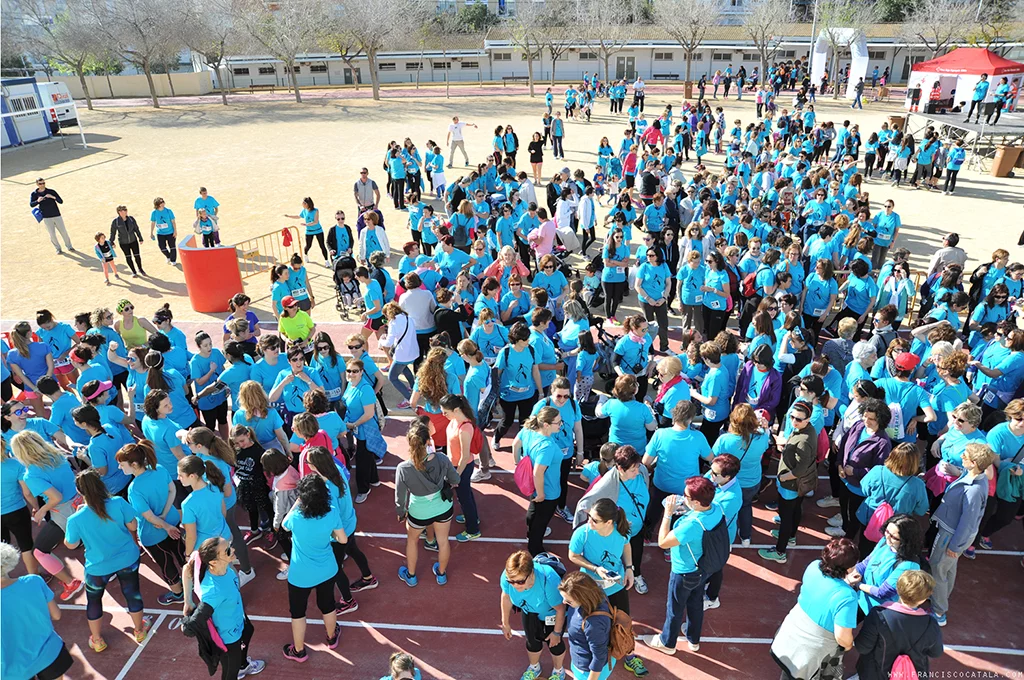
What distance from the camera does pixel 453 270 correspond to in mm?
9570

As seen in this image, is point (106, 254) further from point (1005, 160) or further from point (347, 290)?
point (1005, 160)

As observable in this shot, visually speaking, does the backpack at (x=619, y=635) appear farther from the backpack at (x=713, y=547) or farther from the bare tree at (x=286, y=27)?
the bare tree at (x=286, y=27)

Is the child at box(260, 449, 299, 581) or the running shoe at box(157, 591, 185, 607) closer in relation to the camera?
the child at box(260, 449, 299, 581)

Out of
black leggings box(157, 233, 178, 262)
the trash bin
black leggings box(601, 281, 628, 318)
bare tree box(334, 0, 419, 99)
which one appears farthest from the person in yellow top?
bare tree box(334, 0, 419, 99)

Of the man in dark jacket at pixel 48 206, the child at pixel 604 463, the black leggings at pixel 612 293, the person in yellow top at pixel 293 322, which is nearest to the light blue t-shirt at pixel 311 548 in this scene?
the child at pixel 604 463

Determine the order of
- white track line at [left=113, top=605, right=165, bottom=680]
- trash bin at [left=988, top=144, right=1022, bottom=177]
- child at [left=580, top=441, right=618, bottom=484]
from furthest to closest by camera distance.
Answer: trash bin at [left=988, top=144, right=1022, bottom=177] < child at [left=580, top=441, right=618, bottom=484] < white track line at [left=113, top=605, right=165, bottom=680]

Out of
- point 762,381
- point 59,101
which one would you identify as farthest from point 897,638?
point 59,101

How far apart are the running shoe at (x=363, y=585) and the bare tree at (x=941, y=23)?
151 feet

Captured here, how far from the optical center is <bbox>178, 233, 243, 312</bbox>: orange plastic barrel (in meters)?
11.4

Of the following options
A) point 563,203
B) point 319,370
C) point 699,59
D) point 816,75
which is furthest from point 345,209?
point 699,59

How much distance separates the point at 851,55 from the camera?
1592 inches

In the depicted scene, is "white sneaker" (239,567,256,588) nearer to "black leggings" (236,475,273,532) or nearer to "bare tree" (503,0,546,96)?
"black leggings" (236,475,273,532)

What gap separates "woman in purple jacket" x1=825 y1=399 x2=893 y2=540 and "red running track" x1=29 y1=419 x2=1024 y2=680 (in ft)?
2.02

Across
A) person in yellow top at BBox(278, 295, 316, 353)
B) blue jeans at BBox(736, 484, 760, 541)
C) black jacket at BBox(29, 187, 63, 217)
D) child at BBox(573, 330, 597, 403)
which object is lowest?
blue jeans at BBox(736, 484, 760, 541)
